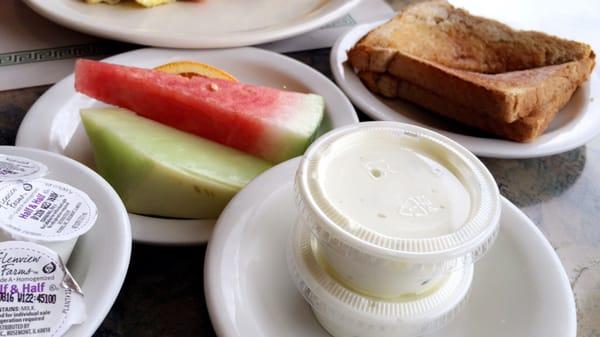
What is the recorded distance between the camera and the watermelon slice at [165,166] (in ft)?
2.55

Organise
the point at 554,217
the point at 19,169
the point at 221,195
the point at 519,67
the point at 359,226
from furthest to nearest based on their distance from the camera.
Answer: the point at 519,67 → the point at 554,217 → the point at 221,195 → the point at 19,169 → the point at 359,226

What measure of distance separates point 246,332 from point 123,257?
15cm

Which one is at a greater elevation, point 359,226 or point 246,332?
point 359,226

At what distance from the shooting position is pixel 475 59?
1.11m

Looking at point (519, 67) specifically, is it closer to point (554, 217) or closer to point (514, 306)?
point (554, 217)

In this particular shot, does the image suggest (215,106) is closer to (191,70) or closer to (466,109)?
(191,70)

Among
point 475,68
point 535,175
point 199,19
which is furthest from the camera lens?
point 199,19

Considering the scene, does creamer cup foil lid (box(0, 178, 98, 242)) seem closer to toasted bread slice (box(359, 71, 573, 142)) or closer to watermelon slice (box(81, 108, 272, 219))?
watermelon slice (box(81, 108, 272, 219))

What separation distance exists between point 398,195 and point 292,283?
6.6 inches

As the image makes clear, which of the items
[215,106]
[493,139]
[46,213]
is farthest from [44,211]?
[493,139]

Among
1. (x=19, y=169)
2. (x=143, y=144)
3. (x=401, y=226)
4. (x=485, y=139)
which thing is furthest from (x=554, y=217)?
(x=19, y=169)

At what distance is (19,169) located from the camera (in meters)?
0.64

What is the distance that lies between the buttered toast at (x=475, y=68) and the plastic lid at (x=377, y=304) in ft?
1.53

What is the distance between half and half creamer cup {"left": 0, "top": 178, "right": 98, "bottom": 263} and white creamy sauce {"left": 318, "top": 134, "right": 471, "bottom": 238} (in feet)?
0.88
